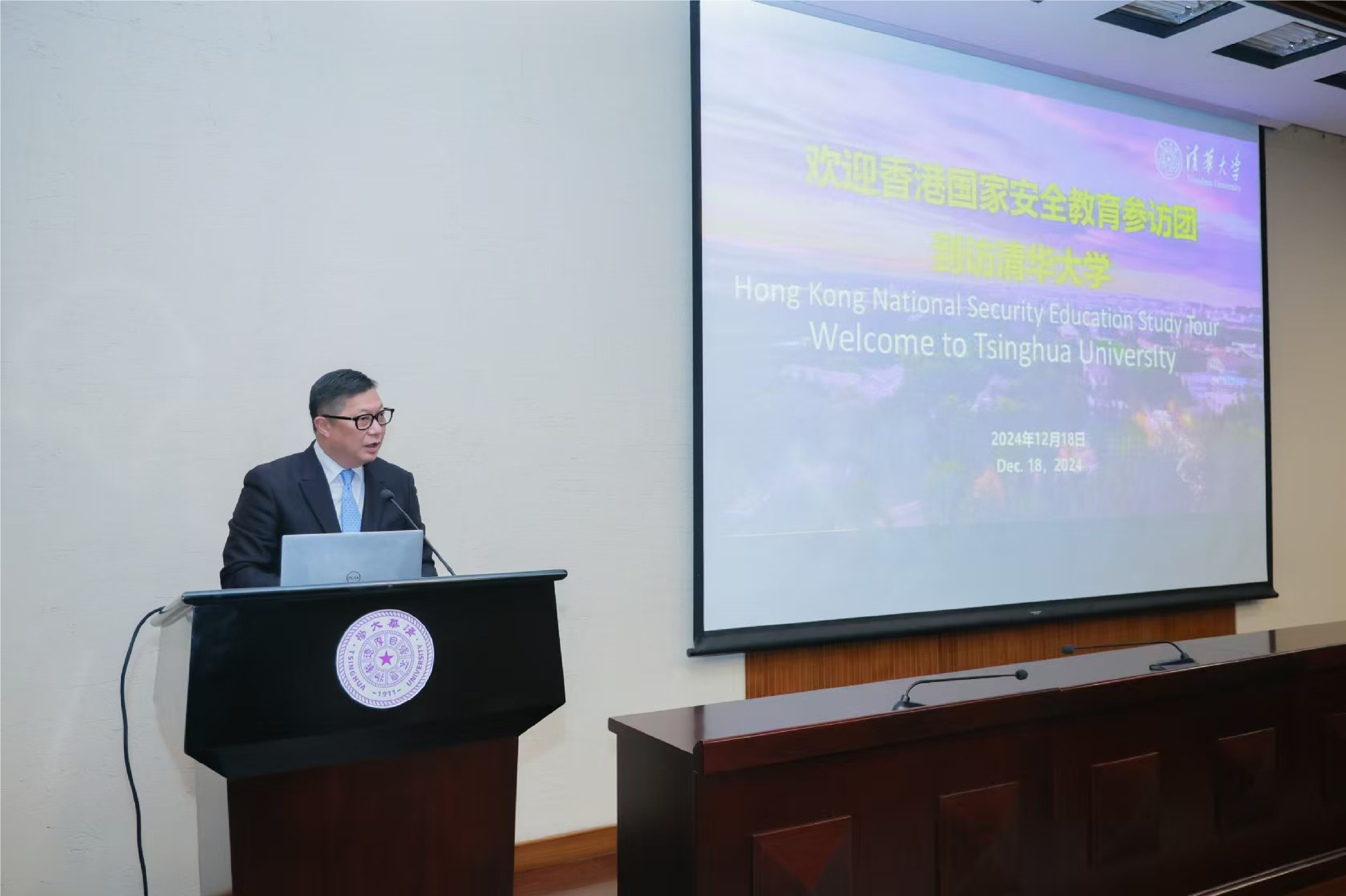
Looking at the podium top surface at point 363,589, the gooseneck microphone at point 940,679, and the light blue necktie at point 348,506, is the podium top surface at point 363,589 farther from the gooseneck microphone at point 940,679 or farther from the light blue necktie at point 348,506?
the gooseneck microphone at point 940,679

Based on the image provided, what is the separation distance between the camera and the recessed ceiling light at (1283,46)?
4016mm

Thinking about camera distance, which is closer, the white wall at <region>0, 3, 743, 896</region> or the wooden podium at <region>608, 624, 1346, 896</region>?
the wooden podium at <region>608, 624, 1346, 896</region>

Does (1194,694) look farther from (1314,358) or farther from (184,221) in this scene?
(1314,358)

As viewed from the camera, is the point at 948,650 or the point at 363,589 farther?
the point at 948,650

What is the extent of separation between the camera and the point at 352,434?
8.14 feet

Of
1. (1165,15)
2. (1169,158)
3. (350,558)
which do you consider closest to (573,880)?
(350,558)

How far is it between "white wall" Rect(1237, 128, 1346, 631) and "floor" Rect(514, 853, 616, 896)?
3495 mm

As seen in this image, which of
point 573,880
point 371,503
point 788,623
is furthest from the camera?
point 788,623

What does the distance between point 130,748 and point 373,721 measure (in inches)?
46.5

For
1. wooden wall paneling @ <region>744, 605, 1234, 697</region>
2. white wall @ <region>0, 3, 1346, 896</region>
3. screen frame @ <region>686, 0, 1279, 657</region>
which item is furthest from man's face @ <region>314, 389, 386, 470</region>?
wooden wall paneling @ <region>744, 605, 1234, 697</region>

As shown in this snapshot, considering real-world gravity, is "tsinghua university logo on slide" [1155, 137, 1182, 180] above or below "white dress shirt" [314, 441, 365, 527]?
above

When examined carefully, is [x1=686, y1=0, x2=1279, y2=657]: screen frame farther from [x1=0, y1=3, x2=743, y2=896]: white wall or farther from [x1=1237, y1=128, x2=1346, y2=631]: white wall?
[x1=1237, y1=128, x2=1346, y2=631]: white wall

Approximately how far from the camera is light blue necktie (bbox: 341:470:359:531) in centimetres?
255

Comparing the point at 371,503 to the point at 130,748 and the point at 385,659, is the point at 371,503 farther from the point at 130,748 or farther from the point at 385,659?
the point at 130,748
